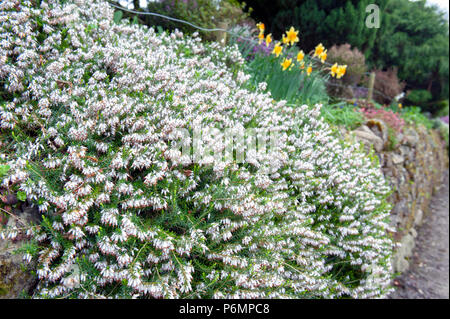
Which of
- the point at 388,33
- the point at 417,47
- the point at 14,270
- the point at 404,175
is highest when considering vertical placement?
the point at 388,33

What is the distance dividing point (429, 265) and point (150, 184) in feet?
18.2

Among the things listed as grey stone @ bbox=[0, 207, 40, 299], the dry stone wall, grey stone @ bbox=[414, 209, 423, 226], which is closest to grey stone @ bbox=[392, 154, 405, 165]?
the dry stone wall

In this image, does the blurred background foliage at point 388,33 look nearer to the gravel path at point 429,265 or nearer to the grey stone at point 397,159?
the grey stone at point 397,159

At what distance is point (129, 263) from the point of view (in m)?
1.76

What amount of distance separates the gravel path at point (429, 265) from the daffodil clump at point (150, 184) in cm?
191


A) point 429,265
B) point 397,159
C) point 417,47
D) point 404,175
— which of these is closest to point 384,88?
point 404,175

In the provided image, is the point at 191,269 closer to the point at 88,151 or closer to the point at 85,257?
the point at 85,257

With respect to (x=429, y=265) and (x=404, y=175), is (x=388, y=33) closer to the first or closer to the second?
(x=404, y=175)

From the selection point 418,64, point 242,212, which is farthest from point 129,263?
point 418,64

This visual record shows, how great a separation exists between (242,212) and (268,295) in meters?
0.56

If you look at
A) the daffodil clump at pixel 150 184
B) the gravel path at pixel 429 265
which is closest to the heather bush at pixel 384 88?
the gravel path at pixel 429 265

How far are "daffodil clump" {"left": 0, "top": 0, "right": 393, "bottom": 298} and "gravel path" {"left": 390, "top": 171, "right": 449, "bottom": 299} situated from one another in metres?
1.91

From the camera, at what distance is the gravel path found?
183 inches

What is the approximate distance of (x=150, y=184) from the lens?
1950mm
